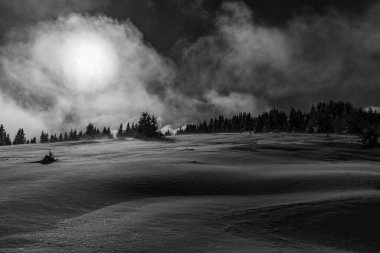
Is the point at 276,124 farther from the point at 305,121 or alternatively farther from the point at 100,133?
the point at 100,133

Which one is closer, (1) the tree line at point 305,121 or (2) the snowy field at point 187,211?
(2) the snowy field at point 187,211

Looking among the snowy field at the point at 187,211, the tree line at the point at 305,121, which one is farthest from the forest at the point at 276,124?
the snowy field at the point at 187,211

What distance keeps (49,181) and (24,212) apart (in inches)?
136

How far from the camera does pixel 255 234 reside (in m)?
6.80

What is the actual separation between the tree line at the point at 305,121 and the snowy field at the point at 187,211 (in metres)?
80.2

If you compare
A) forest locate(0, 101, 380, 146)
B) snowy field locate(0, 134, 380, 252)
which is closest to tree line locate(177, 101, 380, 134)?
forest locate(0, 101, 380, 146)

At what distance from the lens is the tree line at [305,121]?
97069mm

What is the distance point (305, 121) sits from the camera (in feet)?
430

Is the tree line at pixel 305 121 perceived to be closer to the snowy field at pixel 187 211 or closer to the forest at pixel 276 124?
the forest at pixel 276 124

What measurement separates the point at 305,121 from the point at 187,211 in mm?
131247

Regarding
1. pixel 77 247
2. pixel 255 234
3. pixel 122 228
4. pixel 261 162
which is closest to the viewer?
pixel 77 247

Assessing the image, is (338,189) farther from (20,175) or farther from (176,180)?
(20,175)

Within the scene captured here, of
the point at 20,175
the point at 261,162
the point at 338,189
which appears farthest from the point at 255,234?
the point at 261,162

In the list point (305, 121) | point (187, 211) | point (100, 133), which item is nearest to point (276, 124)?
point (305, 121)
